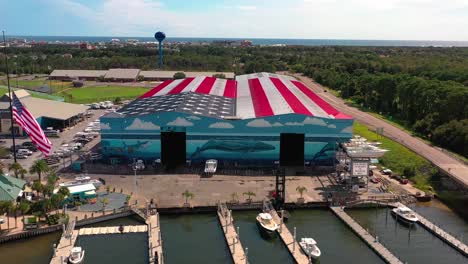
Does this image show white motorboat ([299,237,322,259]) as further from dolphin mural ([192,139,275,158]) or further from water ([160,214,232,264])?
dolphin mural ([192,139,275,158])

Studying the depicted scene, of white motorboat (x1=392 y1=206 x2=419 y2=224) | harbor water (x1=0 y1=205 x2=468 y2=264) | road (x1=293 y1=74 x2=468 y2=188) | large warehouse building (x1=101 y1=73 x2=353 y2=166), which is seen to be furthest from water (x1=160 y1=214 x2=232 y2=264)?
road (x1=293 y1=74 x2=468 y2=188)

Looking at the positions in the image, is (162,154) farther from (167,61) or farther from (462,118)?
(167,61)

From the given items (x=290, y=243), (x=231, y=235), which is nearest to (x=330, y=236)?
(x=290, y=243)

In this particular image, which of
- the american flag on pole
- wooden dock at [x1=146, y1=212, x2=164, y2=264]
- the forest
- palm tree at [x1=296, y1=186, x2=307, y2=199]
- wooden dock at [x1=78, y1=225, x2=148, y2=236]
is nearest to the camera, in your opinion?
wooden dock at [x1=146, y1=212, x2=164, y2=264]

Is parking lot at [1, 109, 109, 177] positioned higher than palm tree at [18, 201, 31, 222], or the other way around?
parking lot at [1, 109, 109, 177]

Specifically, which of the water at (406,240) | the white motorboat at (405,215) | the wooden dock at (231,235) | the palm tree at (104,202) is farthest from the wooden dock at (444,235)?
the palm tree at (104,202)

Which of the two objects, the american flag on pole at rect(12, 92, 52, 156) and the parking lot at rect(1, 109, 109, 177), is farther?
the parking lot at rect(1, 109, 109, 177)

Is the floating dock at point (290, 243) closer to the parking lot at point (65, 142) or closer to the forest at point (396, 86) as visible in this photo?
the parking lot at point (65, 142)
